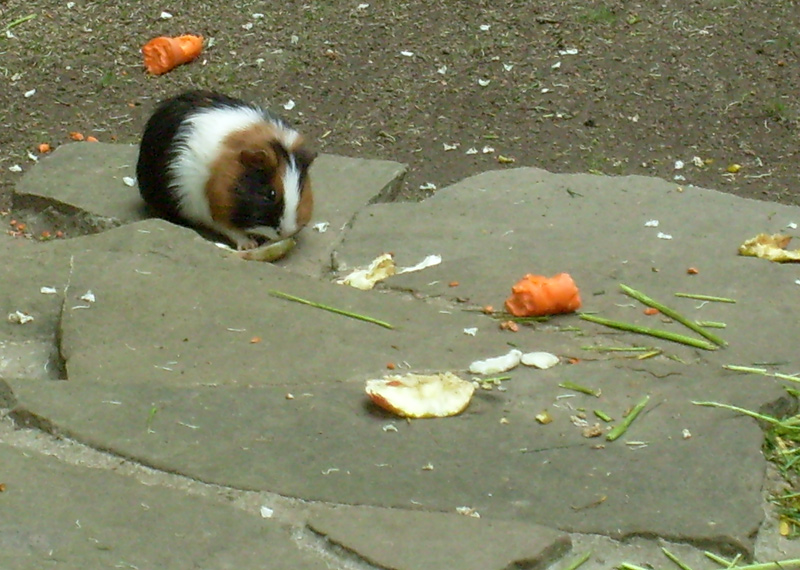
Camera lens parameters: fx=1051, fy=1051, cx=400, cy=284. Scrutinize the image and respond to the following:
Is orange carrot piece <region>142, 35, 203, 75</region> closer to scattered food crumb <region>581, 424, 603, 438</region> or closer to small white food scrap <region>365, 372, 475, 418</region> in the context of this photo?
small white food scrap <region>365, 372, 475, 418</region>

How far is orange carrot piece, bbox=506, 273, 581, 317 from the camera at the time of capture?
3256 millimetres

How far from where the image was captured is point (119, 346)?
10.2ft

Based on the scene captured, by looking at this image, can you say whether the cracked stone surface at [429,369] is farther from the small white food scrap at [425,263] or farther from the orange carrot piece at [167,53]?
the orange carrot piece at [167,53]

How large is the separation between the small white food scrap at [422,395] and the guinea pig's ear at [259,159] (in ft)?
6.40

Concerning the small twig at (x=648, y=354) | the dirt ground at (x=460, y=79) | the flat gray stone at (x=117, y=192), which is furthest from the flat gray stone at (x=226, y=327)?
the dirt ground at (x=460, y=79)

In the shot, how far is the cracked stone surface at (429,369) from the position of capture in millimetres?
2387

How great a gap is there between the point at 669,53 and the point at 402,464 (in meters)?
4.36

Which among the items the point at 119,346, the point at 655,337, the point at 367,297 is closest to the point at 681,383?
the point at 655,337

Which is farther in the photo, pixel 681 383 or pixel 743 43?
pixel 743 43

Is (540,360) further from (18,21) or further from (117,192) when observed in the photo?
(18,21)

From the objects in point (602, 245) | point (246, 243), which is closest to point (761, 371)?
point (602, 245)

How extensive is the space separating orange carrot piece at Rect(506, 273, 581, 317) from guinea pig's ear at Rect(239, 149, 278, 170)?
162 centimetres

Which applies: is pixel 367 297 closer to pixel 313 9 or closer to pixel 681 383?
pixel 681 383

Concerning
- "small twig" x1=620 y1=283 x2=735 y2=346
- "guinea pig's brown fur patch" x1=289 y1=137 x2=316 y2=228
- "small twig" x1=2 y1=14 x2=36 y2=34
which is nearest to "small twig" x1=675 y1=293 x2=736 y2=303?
"small twig" x1=620 y1=283 x2=735 y2=346
